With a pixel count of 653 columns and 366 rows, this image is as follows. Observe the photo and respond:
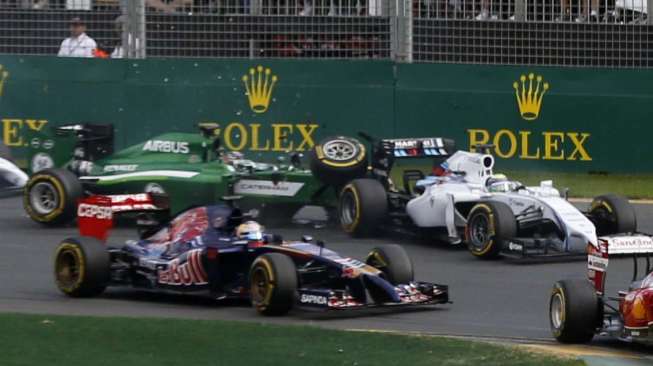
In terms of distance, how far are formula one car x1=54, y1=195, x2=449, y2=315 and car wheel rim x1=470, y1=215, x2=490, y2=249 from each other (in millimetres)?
2844

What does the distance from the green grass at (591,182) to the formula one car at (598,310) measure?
943 cm

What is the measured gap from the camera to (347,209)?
1678 cm

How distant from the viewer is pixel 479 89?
71.8 feet

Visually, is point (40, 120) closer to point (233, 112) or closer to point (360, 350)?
point (233, 112)

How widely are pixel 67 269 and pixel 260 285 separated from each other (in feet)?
6.64

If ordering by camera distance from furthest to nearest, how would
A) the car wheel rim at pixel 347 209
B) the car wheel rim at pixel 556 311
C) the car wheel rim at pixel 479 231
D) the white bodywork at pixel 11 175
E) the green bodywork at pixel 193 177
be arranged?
1. the white bodywork at pixel 11 175
2. the green bodywork at pixel 193 177
3. the car wheel rim at pixel 347 209
4. the car wheel rim at pixel 479 231
5. the car wheel rim at pixel 556 311

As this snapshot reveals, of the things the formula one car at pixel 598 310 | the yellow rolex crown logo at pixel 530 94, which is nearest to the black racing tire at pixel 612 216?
the formula one car at pixel 598 310

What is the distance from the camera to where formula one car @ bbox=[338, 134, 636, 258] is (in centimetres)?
1495

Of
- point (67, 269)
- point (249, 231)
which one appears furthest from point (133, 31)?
point (249, 231)

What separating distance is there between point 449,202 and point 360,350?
6205mm

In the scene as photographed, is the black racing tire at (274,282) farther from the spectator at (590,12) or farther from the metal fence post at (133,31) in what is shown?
the spectator at (590,12)

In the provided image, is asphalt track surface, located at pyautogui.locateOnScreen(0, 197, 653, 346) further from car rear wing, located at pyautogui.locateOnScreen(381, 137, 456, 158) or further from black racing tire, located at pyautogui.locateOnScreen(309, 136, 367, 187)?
car rear wing, located at pyautogui.locateOnScreen(381, 137, 456, 158)

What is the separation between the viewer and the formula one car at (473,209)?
14945 millimetres

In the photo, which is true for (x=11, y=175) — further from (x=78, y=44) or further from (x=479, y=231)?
(x=479, y=231)
